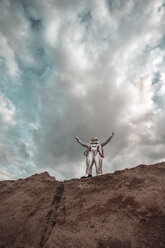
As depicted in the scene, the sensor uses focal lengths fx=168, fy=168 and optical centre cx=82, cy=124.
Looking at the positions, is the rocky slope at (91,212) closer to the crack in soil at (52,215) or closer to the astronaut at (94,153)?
the crack in soil at (52,215)

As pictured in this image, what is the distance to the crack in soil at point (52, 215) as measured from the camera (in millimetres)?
3665

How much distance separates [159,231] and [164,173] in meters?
1.86

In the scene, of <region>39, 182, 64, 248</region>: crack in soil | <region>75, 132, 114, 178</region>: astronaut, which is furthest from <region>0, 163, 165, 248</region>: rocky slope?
<region>75, 132, 114, 178</region>: astronaut

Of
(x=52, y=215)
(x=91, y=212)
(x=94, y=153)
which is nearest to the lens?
(x=91, y=212)

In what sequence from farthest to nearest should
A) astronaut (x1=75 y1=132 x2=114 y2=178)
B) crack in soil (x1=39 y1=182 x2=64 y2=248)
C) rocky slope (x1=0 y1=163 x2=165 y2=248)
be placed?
astronaut (x1=75 y1=132 x2=114 y2=178) → crack in soil (x1=39 y1=182 x2=64 y2=248) → rocky slope (x1=0 y1=163 x2=165 y2=248)

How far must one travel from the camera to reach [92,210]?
405 centimetres

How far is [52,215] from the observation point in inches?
169

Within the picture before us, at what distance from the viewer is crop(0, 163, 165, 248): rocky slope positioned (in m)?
3.26

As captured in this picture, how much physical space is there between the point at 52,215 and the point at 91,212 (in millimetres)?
1043

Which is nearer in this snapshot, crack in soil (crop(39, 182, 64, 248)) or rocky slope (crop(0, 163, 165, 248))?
rocky slope (crop(0, 163, 165, 248))

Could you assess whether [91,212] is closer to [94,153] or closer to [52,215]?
[52,215]

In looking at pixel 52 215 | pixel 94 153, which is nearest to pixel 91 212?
pixel 52 215

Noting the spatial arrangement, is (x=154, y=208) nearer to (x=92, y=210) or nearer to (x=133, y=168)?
(x=92, y=210)

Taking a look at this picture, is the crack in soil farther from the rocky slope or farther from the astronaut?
the astronaut
